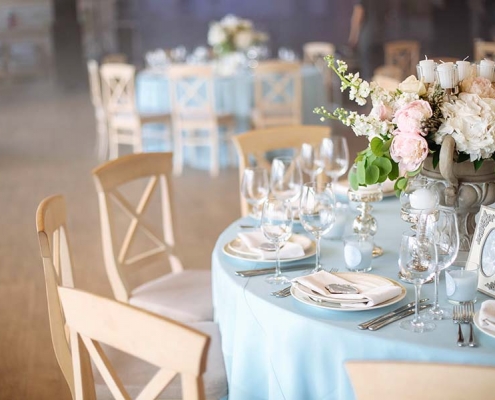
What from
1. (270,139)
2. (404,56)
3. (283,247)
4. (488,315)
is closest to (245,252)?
(283,247)

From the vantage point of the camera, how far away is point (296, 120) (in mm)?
7449

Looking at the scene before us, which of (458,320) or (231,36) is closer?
(458,320)

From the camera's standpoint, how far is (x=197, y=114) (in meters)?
7.40

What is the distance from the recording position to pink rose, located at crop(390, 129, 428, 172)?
2.05m

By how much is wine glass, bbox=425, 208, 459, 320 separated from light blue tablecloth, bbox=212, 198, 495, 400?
7 cm

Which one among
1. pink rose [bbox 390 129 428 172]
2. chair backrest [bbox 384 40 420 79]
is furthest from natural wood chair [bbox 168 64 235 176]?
pink rose [bbox 390 129 428 172]

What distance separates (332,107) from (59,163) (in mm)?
3999

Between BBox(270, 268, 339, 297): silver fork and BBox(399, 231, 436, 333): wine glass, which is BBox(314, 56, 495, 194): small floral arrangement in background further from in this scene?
BBox(270, 268, 339, 297): silver fork

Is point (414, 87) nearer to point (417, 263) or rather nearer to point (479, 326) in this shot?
point (417, 263)

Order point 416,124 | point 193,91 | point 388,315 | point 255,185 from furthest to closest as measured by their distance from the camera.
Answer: point 193,91 → point 255,185 → point 416,124 → point 388,315

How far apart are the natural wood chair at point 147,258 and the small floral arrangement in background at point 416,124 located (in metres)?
0.99

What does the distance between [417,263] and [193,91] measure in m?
5.67

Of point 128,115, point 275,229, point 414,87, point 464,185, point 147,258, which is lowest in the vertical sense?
point 147,258

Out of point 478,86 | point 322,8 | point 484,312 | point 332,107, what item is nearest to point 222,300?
point 484,312
